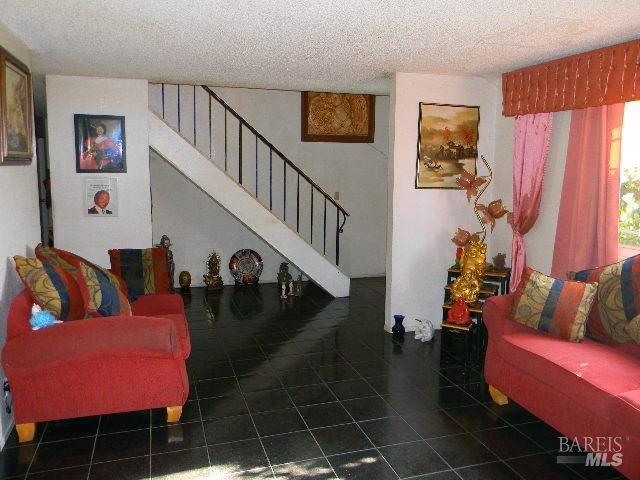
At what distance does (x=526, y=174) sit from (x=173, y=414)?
334 centimetres

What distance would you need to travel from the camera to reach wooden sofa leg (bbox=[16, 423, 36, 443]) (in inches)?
116

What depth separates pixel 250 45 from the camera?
3695 mm

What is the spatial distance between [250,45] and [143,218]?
2.37m

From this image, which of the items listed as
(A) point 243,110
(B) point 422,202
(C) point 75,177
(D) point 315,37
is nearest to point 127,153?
(C) point 75,177

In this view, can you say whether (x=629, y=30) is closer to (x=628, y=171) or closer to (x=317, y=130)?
(x=628, y=171)

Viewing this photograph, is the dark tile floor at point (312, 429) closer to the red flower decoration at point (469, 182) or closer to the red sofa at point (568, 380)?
the red sofa at point (568, 380)

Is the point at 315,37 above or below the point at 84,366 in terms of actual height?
above

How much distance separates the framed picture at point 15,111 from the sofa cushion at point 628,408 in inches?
137

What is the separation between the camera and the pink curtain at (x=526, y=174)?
4238 mm

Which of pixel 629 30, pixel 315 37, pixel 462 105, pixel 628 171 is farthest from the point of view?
pixel 462 105

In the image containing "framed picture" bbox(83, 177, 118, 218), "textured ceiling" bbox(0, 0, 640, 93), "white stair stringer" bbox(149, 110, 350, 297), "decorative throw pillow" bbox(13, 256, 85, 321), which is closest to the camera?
"textured ceiling" bbox(0, 0, 640, 93)

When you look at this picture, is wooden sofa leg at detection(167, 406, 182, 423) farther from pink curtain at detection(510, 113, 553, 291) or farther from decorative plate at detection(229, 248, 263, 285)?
decorative plate at detection(229, 248, 263, 285)

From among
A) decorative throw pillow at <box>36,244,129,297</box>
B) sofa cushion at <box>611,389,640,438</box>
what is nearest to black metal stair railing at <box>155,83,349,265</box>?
decorative throw pillow at <box>36,244,129,297</box>

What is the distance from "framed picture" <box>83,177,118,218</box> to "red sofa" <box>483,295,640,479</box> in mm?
3697
